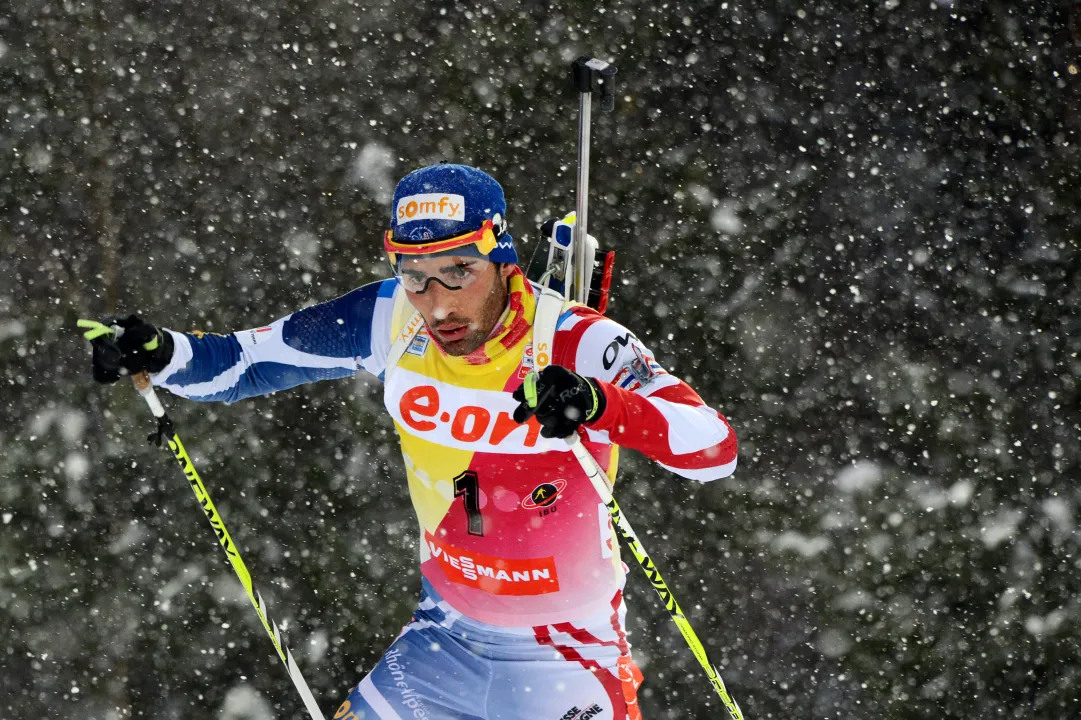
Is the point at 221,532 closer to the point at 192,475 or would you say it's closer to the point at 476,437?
the point at 192,475

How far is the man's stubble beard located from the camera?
262 cm

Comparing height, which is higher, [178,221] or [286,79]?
[286,79]

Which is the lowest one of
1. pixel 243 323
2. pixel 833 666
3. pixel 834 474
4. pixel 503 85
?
pixel 833 666

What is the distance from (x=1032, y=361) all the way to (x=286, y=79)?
11.7ft

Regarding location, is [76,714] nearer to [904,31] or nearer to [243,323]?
[243,323]

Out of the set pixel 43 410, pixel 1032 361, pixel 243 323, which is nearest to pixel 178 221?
pixel 243 323

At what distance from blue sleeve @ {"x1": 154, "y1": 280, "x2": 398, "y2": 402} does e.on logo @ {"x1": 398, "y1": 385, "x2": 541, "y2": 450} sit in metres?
0.19

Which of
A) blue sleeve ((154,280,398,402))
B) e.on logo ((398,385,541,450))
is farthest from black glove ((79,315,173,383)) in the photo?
e.on logo ((398,385,541,450))

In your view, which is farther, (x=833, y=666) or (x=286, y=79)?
(x=833, y=666)

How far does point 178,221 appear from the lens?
4.39 meters

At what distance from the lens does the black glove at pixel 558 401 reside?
2246mm

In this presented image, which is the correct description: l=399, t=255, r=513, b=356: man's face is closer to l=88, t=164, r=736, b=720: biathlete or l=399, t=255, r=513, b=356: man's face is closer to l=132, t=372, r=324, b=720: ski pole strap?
l=88, t=164, r=736, b=720: biathlete

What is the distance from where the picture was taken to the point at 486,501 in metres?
2.74

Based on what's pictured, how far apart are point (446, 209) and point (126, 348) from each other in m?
0.91
